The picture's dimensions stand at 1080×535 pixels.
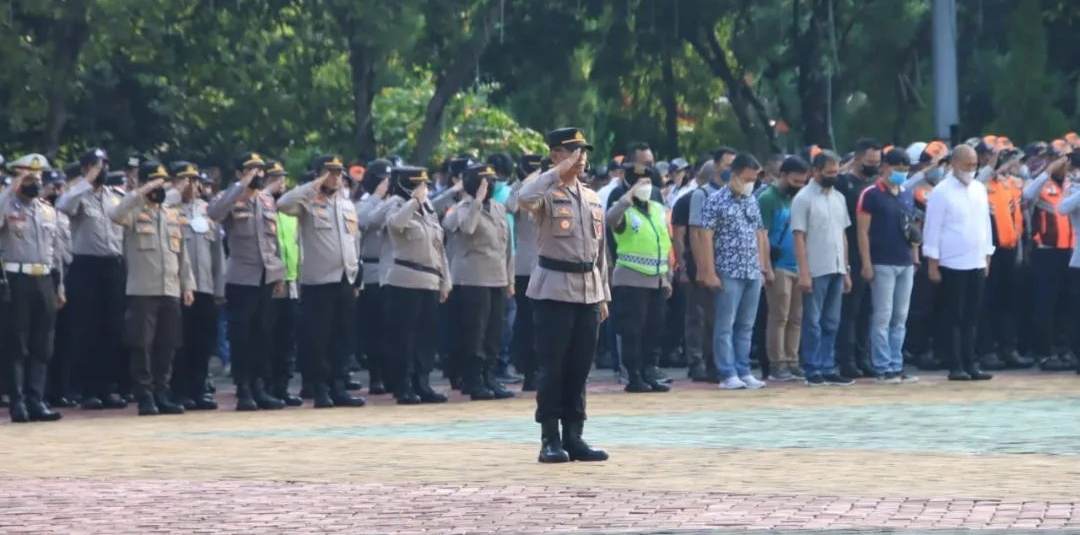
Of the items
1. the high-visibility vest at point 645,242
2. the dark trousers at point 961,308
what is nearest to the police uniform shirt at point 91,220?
the high-visibility vest at point 645,242

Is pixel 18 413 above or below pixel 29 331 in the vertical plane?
below

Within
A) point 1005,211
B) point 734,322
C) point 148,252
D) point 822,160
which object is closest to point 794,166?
point 822,160

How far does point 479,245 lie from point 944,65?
29.1 feet

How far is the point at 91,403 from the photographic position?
19.8 metres

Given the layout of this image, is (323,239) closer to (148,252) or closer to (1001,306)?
(148,252)

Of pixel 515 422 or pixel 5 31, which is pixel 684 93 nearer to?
pixel 5 31

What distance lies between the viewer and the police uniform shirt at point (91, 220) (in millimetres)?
19031

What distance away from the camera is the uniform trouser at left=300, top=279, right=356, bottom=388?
19375mm

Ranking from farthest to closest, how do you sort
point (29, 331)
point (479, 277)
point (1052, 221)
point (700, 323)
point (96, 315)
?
point (1052, 221) → point (700, 323) → point (479, 277) → point (96, 315) → point (29, 331)

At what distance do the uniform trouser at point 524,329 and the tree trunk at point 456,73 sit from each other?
846 cm

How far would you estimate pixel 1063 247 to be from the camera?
22.0 meters

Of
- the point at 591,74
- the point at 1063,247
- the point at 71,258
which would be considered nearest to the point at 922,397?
the point at 1063,247

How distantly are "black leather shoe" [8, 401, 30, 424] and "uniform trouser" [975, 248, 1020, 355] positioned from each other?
29.2 ft

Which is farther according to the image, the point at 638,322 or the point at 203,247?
the point at 638,322
